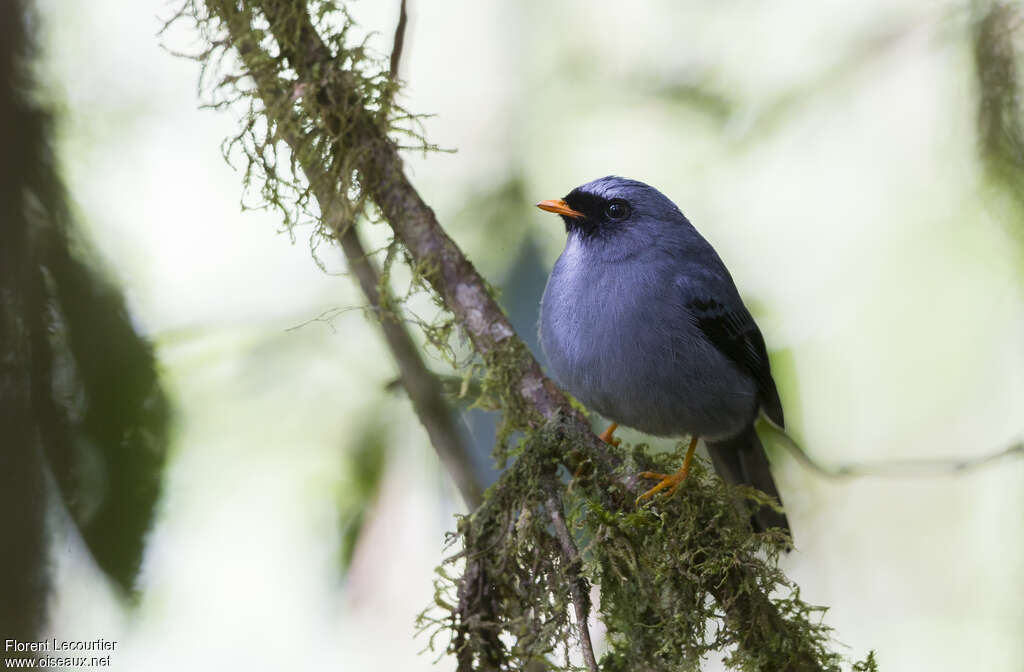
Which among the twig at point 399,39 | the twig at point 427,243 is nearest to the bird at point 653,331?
the twig at point 427,243

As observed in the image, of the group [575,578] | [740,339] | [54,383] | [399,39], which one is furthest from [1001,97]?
[54,383]

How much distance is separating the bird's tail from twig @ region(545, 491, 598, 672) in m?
Result: 1.40

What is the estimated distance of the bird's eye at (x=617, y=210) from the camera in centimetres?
395

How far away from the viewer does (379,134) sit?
3.58m

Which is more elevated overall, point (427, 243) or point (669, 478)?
point (427, 243)

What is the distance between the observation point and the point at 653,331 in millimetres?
3648

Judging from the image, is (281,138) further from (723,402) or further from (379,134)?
(723,402)

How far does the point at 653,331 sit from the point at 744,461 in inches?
36.4

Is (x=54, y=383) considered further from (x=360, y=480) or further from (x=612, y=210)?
(x=612, y=210)

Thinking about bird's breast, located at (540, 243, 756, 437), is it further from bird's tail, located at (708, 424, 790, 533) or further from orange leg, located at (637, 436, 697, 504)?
bird's tail, located at (708, 424, 790, 533)

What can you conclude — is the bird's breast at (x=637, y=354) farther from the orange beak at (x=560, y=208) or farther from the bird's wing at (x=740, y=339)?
the orange beak at (x=560, y=208)

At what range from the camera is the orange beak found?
3.93 m

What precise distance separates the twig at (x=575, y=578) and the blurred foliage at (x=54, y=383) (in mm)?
1663

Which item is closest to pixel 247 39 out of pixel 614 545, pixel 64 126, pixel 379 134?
pixel 379 134
